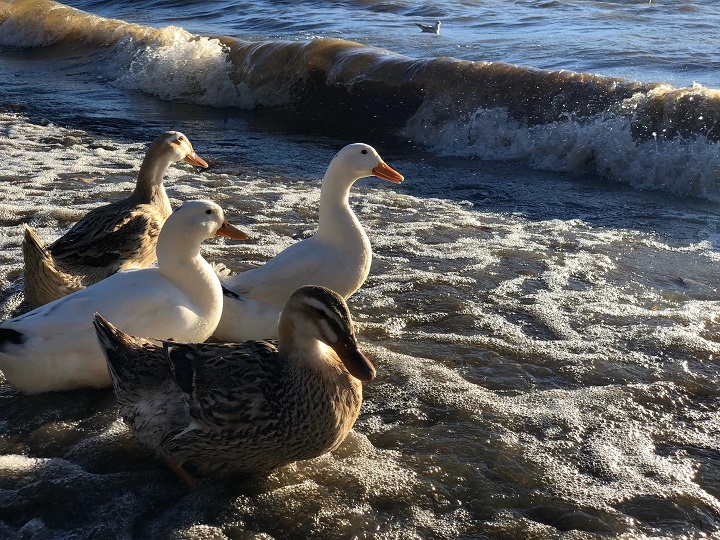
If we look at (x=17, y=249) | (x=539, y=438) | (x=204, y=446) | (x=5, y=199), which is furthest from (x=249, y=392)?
(x=5, y=199)

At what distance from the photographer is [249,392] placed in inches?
143

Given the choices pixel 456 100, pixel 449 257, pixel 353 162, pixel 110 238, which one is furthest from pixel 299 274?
pixel 456 100

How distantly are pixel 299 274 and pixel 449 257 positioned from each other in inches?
79.9

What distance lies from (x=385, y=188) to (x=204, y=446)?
5.89 m

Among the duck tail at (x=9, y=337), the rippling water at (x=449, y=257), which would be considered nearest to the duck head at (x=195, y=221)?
the duck tail at (x=9, y=337)

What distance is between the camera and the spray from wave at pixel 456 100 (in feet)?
33.5

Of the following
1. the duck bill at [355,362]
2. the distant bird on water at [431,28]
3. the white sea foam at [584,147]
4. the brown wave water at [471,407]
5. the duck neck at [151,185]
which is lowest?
the brown wave water at [471,407]

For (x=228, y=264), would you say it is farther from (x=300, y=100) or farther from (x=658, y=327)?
(x=300, y=100)

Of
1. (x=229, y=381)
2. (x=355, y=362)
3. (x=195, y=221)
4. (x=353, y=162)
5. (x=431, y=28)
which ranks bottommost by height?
(x=229, y=381)

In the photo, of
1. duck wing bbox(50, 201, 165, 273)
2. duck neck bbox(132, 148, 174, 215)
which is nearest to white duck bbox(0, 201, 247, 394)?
duck wing bbox(50, 201, 165, 273)

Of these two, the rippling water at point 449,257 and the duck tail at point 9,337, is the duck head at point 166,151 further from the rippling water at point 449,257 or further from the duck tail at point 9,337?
the duck tail at point 9,337

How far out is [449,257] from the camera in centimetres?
685

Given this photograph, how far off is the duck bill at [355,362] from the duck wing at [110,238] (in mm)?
2642

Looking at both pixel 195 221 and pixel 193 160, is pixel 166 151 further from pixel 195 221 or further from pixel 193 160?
pixel 195 221
